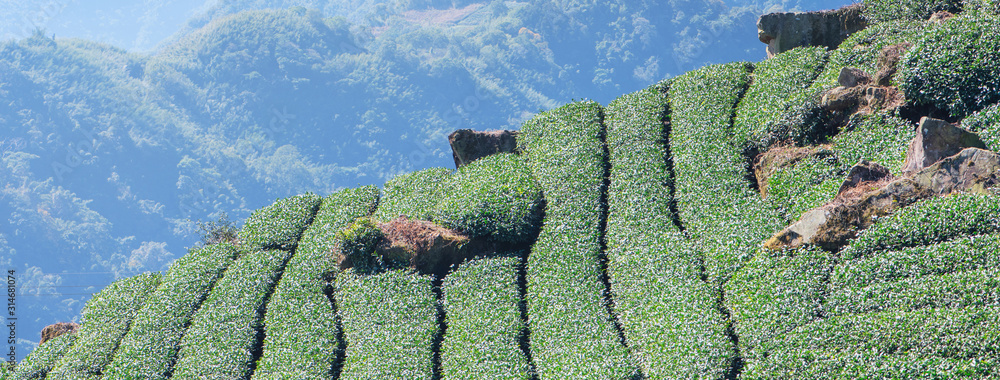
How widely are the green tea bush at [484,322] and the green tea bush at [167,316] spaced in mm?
11413

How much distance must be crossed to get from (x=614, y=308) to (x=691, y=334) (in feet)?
12.7

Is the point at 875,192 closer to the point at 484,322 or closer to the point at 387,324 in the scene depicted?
the point at 484,322

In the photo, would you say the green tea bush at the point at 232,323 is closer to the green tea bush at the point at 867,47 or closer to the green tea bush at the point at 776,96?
the green tea bush at the point at 776,96

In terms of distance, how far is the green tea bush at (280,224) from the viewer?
33781 mm

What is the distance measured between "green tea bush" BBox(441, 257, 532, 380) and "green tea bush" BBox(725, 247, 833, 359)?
22.0 ft

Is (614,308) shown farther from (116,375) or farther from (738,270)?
(116,375)

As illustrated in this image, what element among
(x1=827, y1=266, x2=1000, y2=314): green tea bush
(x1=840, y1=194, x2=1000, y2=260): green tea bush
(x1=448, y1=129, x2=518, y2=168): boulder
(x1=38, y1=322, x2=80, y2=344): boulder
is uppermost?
(x1=448, y1=129, x2=518, y2=168): boulder

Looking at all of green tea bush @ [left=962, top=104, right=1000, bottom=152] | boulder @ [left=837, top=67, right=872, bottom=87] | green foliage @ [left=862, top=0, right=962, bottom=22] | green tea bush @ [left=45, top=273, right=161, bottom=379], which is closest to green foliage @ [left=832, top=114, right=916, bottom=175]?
green tea bush @ [left=962, top=104, right=1000, bottom=152]

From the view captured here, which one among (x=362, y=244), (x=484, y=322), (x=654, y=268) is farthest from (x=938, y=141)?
(x=362, y=244)

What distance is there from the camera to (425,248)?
2888 cm

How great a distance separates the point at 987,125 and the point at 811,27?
14.9 meters

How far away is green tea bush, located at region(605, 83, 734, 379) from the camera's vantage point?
20703 mm

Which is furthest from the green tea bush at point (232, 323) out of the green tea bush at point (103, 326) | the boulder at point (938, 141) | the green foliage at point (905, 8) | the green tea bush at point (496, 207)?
the green foliage at point (905, 8)

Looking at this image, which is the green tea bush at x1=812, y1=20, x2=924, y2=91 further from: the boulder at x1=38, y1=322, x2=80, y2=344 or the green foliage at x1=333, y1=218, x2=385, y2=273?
the boulder at x1=38, y1=322, x2=80, y2=344
